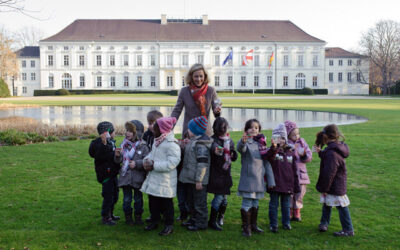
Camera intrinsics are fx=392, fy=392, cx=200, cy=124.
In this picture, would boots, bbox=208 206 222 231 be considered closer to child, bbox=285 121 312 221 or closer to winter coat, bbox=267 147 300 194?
winter coat, bbox=267 147 300 194

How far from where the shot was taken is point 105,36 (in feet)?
228

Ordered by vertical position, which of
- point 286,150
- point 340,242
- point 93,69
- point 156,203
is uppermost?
point 93,69

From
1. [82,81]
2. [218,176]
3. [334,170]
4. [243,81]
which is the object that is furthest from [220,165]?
[82,81]

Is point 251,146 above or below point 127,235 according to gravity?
above

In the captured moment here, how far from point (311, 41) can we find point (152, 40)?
2850 cm

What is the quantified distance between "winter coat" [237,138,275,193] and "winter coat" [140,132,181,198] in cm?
78

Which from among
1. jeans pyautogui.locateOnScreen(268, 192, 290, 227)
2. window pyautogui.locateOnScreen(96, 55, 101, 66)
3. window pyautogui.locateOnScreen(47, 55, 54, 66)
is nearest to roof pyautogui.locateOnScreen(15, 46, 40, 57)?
window pyautogui.locateOnScreen(47, 55, 54, 66)

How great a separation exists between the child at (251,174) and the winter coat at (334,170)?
622 mm

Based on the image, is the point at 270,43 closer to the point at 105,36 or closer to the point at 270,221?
the point at 105,36

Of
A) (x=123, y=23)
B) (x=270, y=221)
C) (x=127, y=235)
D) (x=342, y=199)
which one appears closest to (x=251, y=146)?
(x=270, y=221)

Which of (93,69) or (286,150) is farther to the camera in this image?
(93,69)

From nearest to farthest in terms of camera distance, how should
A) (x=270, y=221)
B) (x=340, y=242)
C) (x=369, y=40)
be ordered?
(x=340, y=242), (x=270, y=221), (x=369, y=40)

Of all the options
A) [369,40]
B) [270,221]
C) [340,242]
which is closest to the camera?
[340,242]

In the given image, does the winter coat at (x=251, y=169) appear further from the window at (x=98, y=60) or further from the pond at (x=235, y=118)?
the window at (x=98, y=60)
